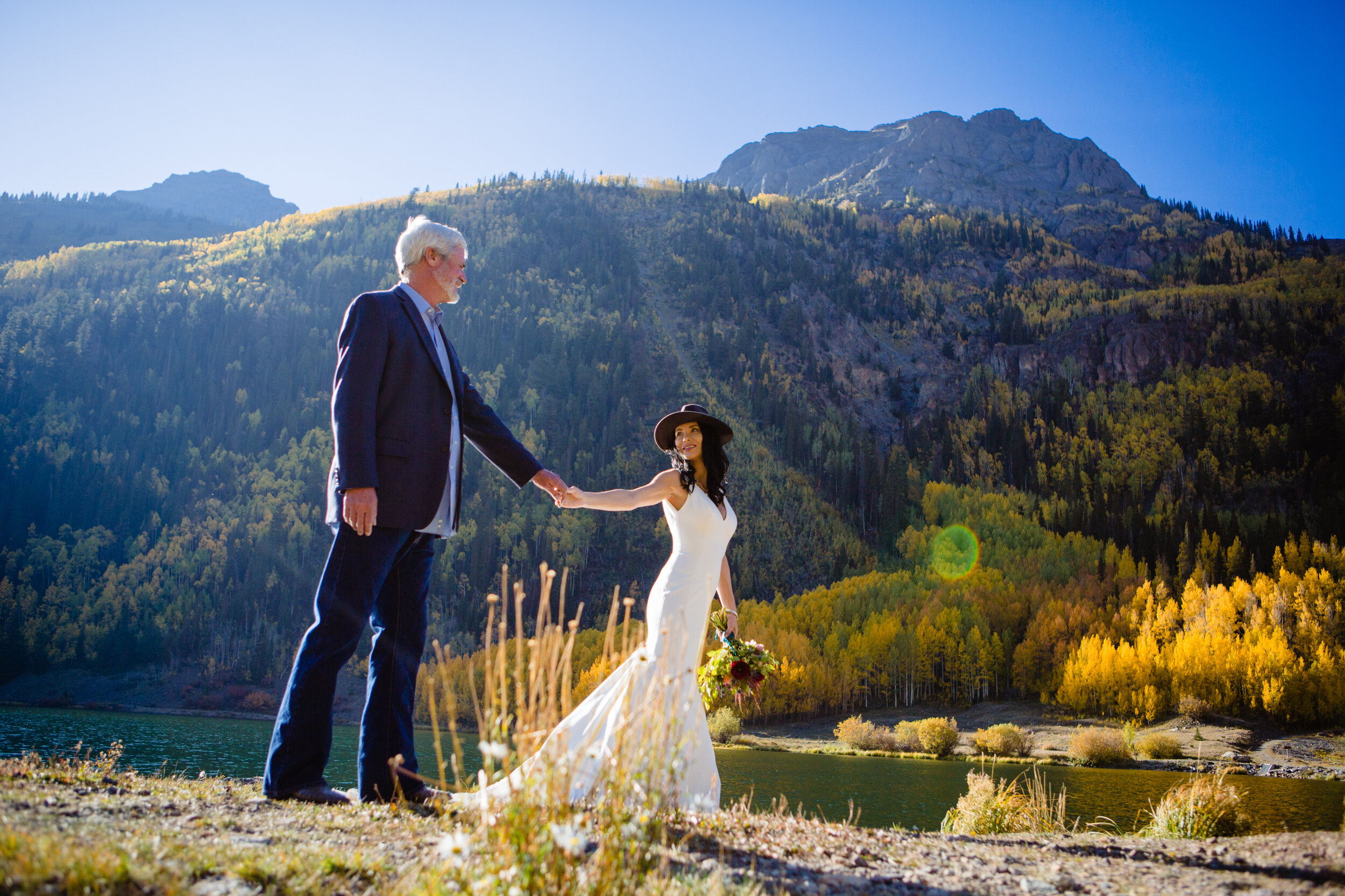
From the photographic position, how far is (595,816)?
2717mm

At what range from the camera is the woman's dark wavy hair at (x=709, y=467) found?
5082 mm

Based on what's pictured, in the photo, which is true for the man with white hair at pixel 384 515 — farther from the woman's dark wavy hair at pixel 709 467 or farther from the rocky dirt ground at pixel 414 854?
the woman's dark wavy hair at pixel 709 467

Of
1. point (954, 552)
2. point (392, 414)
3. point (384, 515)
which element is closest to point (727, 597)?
point (384, 515)

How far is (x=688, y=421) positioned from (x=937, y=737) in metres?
57.0

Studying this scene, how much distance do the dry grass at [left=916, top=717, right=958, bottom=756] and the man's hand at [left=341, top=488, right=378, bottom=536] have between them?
58388 mm

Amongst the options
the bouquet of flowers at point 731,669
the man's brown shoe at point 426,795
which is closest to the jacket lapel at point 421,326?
the man's brown shoe at point 426,795

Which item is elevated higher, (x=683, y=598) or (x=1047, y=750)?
(x=683, y=598)

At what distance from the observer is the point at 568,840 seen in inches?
75.0

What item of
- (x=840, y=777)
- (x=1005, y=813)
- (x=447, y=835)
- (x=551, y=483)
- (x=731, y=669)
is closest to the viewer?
(x=447, y=835)

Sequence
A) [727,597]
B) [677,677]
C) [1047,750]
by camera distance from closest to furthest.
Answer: [677,677]
[727,597]
[1047,750]

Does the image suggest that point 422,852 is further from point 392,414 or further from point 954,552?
point 954,552

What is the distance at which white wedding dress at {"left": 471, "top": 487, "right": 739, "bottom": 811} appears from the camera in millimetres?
3281

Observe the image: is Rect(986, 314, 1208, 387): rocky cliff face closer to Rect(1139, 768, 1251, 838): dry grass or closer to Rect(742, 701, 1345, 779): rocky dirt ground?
Rect(742, 701, 1345, 779): rocky dirt ground

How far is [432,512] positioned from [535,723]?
1.62 meters
